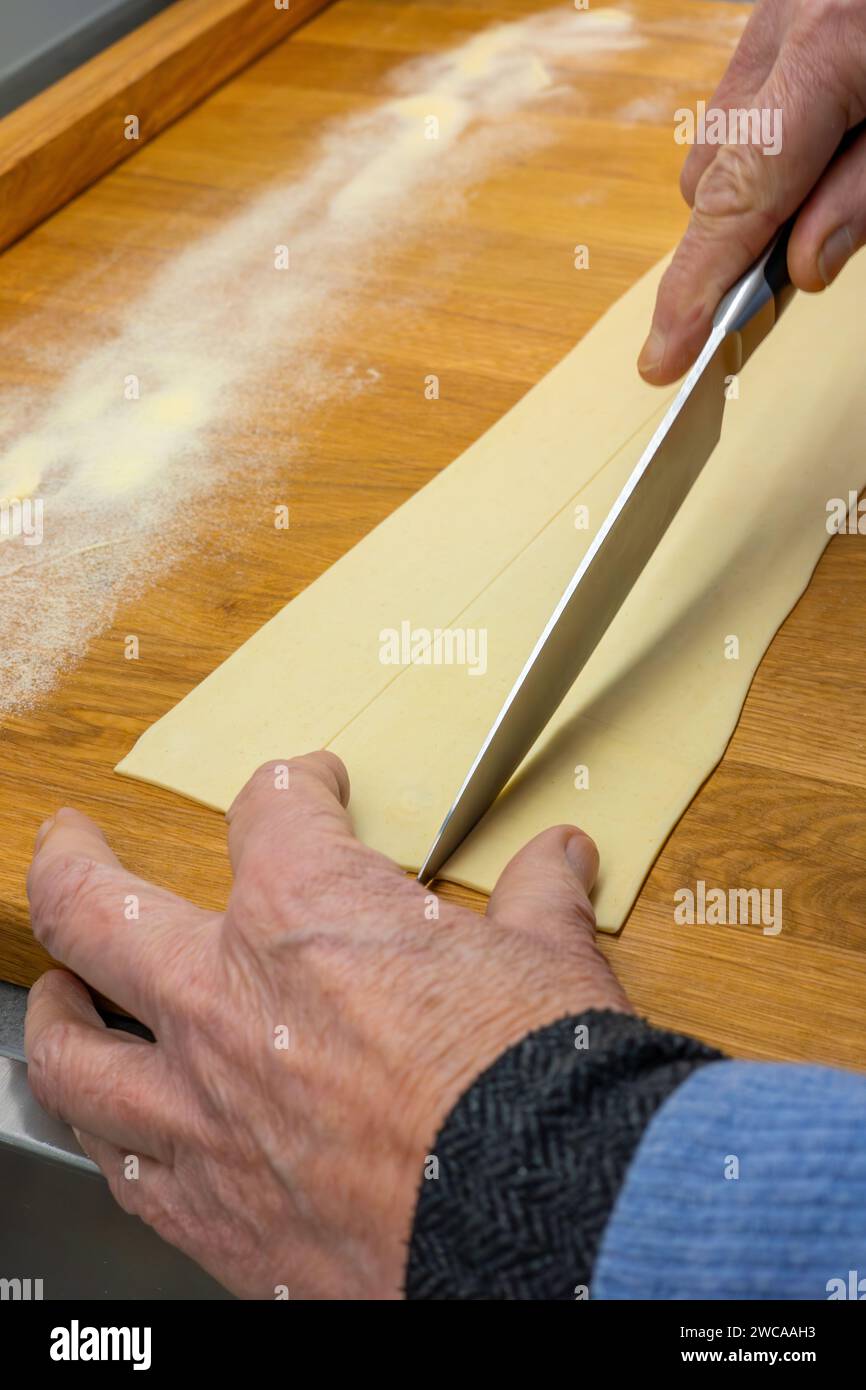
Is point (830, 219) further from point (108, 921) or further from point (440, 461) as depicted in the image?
point (108, 921)

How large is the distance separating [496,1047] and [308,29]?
5.01ft

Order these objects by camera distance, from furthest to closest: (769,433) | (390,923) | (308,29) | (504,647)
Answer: (308,29) < (769,433) < (504,647) < (390,923)

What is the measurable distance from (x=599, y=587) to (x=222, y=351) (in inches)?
21.1

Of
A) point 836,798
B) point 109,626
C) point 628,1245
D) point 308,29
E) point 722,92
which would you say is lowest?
point 628,1245

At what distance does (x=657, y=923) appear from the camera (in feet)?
2.41

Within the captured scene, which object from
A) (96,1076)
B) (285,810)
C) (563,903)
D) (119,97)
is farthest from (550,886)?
(119,97)

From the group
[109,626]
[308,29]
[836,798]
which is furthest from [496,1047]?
[308,29]

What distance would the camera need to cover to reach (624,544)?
82 centimetres

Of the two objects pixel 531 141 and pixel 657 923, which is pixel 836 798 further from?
pixel 531 141

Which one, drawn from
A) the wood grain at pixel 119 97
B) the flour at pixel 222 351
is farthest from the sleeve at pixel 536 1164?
the wood grain at pixel 119 97

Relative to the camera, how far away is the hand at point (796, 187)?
90cm

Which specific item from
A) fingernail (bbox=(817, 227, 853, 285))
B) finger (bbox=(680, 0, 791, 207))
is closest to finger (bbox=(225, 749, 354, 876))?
fingernail (bbox=(817, 227, 853, 285))

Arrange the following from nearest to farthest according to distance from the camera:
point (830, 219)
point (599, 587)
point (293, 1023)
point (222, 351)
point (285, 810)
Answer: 1. point (293, 1023)
2. point (285, 810)
3. point (599, 587)
4. point (830, 219)
5. point (222, 351)

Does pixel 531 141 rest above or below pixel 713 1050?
above
